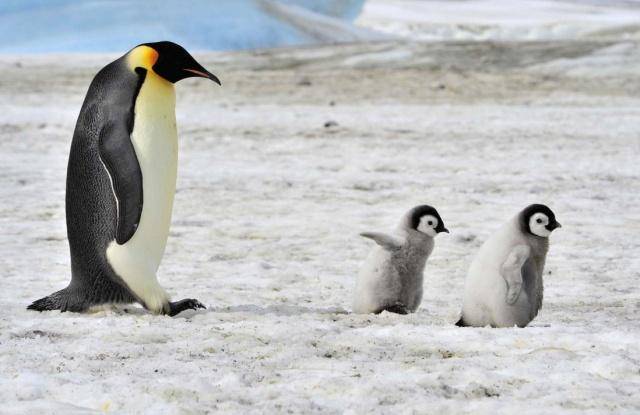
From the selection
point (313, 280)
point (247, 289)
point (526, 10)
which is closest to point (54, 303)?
point (247, 289)

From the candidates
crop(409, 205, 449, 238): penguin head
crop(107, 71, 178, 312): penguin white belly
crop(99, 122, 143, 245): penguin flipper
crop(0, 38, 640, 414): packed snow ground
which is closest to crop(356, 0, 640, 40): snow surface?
crop(0, 38, 640, 414): packed snow ground

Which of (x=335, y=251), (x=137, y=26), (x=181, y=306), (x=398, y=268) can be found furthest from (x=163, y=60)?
(x=137, y=26)

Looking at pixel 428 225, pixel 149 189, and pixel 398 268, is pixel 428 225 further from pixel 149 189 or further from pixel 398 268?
pixel 149 189

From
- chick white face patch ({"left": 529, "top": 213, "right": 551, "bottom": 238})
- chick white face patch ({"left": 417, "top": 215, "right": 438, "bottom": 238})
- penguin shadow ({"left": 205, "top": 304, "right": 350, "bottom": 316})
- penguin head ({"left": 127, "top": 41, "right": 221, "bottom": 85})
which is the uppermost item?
penguin head ({"left": 127, "top": 41, "right": 221, "bottom": 85})

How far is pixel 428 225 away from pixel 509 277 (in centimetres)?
54

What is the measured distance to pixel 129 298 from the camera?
11.8 feet

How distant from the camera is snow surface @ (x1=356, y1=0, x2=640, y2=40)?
29266 millimetres

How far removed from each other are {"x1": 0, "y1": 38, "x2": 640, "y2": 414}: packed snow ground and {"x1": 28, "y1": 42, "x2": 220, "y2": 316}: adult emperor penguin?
0.18 metres

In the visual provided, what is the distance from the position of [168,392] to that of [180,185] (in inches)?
185

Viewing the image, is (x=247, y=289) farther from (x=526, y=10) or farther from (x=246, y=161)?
(x=526, y=10)

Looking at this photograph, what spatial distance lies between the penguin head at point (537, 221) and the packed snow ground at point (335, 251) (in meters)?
0.31

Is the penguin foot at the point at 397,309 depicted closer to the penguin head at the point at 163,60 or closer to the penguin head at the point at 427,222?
the penguin head at the point at 427,222

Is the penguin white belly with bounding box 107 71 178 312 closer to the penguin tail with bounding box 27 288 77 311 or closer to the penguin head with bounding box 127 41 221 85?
the penguin head with bounding box 127 41 221 85

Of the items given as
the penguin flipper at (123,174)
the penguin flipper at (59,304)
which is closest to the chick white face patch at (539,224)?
the penguin flipper at (123,174)
